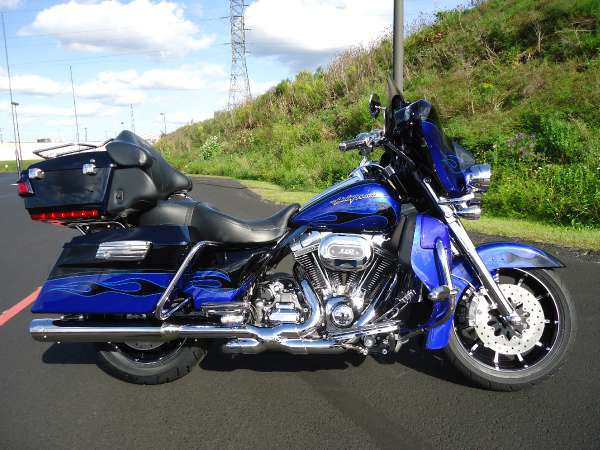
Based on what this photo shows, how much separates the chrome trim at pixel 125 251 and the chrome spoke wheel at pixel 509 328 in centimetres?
205

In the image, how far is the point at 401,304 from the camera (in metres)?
3.06

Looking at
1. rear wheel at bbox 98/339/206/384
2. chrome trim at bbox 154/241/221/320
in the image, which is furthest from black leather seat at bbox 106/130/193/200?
rear wheel at bbox 98/339/206/384

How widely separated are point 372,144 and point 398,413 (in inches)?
65.2

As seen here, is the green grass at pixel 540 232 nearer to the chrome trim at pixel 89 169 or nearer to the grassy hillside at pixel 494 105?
the grassy hillside at pixel 494 105

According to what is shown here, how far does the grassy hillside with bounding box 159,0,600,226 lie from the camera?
876 centimetres

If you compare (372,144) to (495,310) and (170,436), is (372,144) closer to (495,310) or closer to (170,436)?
(495,310)

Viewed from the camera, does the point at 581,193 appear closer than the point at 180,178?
No

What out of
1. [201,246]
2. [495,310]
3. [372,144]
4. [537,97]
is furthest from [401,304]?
[537,97]

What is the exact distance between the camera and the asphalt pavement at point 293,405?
276 centimetres

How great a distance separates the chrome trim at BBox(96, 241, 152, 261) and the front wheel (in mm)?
2022

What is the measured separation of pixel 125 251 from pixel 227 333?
2.69ft

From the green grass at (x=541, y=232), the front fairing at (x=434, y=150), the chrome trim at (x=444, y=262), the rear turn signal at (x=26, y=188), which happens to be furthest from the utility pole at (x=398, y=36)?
the rear turn signal at (x=26, y=188)

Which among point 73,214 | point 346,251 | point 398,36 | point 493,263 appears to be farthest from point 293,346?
point 398,36

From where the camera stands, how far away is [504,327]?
3133mm
